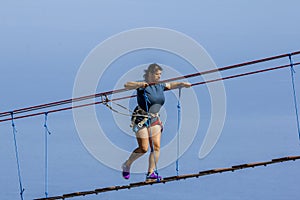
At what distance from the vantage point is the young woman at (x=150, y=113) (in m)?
15.8

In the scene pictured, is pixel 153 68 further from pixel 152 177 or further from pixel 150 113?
pixel 152 177

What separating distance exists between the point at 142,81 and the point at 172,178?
148 centimetres

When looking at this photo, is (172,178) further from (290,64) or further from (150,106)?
(290,64)

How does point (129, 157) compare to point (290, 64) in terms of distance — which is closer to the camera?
point (290, 64)

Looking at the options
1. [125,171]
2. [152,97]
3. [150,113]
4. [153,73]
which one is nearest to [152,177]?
[125,171]

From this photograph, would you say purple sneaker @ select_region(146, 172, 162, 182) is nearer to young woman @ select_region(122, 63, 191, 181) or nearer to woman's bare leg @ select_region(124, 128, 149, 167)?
young woman @ select_region(122, 63, 191, 181)

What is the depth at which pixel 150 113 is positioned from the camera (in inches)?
628

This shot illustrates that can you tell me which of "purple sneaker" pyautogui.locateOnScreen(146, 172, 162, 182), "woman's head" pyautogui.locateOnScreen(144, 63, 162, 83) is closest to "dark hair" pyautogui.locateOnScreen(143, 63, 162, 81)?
"woman's head" pyautogui.locateOnScreen(144, 63, 162, 83)

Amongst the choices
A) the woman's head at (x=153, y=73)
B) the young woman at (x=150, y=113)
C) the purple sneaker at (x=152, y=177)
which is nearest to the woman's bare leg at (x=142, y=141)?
the young woman at (x=150, y=113)

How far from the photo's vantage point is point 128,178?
16.5 metres

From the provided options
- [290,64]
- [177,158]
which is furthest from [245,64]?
[177,158]

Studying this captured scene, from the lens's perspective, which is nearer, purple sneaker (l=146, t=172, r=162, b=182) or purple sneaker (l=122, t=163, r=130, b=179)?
purple sneaker (l=146, t=172, r=162, b=182)

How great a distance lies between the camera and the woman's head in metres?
15.8

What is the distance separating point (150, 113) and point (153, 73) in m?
0.59
